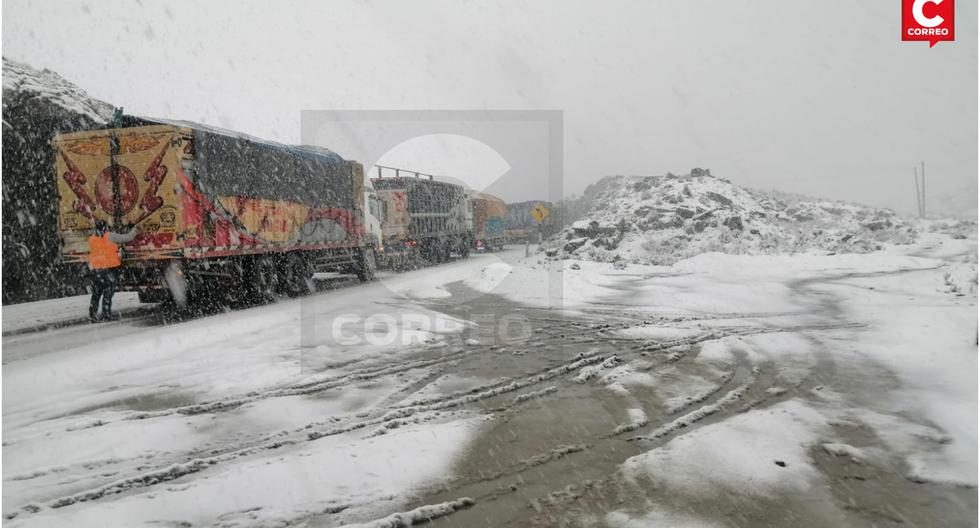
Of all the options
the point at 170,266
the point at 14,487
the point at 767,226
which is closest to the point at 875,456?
the point at 14,487

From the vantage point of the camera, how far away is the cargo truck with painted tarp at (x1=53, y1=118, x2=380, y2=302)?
35.6 ft

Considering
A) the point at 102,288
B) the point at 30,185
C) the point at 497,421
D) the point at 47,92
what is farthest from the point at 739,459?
the point at 47,92

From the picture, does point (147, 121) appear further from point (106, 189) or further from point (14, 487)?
point (14, 487)

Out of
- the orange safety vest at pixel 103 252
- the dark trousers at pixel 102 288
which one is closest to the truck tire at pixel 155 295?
the dark trousers at pixel 102 288

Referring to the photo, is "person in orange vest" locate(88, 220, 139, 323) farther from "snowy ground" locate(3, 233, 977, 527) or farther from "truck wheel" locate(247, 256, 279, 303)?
"truck wheel" locate(247, 256, 279, 303)

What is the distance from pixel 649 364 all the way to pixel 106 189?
33.9 ft

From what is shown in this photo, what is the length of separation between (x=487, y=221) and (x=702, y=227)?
48.6 ft

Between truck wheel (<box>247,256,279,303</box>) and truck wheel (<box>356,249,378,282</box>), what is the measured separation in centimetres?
417

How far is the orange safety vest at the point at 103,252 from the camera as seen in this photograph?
1038 cm

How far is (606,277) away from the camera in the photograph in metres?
18.5

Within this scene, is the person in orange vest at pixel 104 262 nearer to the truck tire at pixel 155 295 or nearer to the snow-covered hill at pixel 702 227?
the truck tire at pixel 155 295

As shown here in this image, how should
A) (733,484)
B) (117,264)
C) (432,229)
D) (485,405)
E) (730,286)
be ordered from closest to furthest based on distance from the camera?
(733,484), (485,405), (117,264), (730,286), (432,229)

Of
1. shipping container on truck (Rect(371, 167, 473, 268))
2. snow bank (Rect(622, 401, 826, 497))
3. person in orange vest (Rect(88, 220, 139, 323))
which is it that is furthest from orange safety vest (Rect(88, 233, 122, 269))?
A: shipping container on truck (Rect(371, 167, 473, 268))

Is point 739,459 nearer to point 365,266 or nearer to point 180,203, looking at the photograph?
point 180,203
